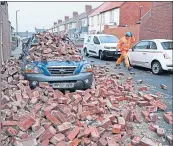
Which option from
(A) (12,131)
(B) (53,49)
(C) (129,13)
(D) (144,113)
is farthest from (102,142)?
(C) (129,13)

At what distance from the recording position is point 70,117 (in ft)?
14.1

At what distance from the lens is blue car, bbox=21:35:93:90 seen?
5.77 metres

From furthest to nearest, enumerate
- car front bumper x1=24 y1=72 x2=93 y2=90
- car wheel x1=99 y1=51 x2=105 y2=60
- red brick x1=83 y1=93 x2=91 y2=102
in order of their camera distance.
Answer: car wheel x1=99 y1=51 x2=105 y2=60 → car front bumper x1=24 y1=72 x2=93 y2=90 → red brick x1=83 y1=93 x2=91 y2=102

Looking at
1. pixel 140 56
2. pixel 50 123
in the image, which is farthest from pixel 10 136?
pixel 140 56

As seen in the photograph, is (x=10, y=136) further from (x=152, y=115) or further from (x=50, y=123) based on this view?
(x=152, y=115)

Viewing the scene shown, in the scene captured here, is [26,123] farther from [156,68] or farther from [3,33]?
[3,33]

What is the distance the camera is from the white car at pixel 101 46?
15.8 m

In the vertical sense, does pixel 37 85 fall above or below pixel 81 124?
above

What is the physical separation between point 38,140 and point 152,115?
2.30 m

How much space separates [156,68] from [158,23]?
9.22 metres

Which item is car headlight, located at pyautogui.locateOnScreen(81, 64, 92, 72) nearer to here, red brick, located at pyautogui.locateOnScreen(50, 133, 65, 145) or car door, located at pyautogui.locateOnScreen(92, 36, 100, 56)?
red brick, located at pyautogui.locateOnScreen(50, 133, 65, 145)

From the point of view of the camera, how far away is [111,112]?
4.95 metres

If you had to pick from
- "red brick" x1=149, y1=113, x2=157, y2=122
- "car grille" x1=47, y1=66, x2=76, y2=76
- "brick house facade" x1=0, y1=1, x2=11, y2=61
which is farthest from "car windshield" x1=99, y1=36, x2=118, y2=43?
"red brick" x1=149, y1=113, x2=157, y2=122

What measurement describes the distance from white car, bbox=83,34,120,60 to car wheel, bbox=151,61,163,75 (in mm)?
5422
